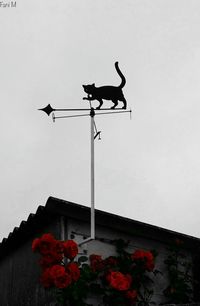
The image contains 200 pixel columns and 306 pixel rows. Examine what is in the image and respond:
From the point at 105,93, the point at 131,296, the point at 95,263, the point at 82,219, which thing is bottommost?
the point at 131,296

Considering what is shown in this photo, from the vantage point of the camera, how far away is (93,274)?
7.44 meters

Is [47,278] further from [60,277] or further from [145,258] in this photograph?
[145,258]

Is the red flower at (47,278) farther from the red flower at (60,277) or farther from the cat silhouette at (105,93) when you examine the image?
the cat silhouette at (105,93)

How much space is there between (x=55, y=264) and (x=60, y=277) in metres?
0.26

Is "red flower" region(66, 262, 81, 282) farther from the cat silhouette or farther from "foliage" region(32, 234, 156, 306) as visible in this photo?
the cat silhouette

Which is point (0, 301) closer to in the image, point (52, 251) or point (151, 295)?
point (151, 295)

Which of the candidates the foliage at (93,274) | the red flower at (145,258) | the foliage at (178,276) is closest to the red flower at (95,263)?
the foliage at (93,274)

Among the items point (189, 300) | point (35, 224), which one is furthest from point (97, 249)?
point (189, 300)

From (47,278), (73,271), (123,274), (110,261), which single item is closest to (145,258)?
(123,274)

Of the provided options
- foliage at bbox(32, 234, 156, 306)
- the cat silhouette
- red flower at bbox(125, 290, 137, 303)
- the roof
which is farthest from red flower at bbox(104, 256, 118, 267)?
the cat silhouette

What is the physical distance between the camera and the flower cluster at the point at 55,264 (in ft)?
20.5

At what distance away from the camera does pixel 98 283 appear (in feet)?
25.7

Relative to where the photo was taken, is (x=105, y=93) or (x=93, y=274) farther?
(x=105, y=93)

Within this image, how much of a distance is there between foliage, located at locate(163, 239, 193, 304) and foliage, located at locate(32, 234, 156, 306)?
1.20 feet
